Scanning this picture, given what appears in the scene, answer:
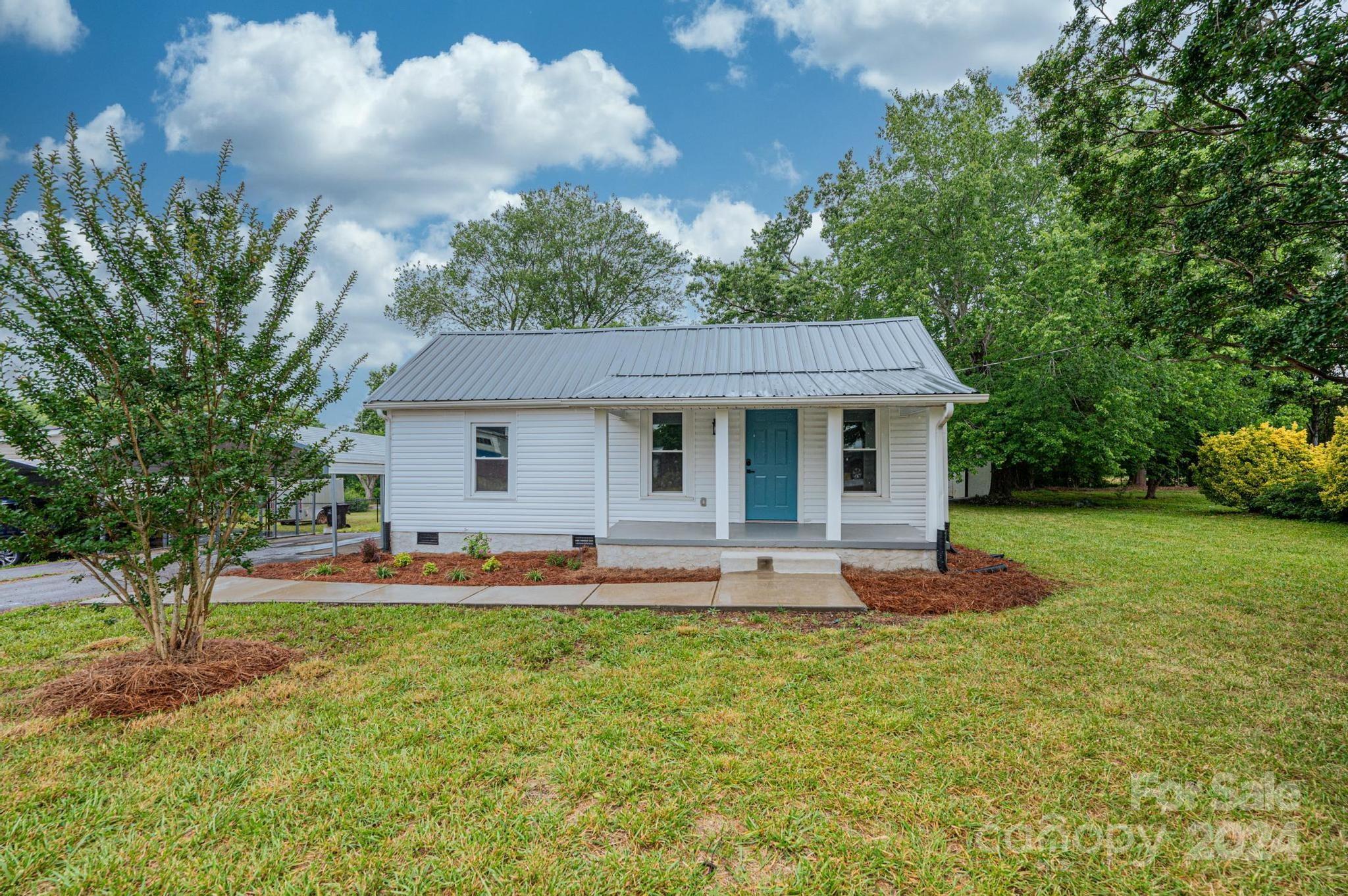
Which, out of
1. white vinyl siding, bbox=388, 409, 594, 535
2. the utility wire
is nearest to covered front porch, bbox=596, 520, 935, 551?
white vinyl siding, bbox=388, 409, 594, 535

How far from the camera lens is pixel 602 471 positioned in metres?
8.51

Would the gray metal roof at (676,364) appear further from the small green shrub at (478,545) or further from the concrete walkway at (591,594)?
the concrete walkway at (591,594)

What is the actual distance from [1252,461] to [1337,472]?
9.59 ft

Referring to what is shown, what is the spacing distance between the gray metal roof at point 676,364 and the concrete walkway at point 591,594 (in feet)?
8.46

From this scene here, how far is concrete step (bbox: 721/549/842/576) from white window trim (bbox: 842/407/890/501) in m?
1.83

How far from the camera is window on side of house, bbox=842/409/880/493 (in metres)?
9.40

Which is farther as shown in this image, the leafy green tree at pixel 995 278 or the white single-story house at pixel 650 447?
the leafy green tree at pixel 995 278

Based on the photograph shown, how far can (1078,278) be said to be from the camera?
14883 millimetres

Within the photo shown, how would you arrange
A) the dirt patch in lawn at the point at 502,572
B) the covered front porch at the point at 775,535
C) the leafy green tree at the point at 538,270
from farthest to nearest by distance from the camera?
1. the leafy green tree at the point at 538,270
2. the covered front porch at the point at 775,535
3. the dirt patch in lawn at the point at 502,572

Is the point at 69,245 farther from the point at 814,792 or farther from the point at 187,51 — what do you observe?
the point at 187,51

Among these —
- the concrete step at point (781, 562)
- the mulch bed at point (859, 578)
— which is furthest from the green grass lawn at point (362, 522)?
the concrete step at point (781, 562)

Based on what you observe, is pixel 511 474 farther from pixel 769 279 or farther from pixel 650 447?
pixel 769 279

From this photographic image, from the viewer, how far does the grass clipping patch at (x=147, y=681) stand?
383 cm

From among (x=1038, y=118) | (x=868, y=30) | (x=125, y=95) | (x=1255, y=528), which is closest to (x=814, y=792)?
(x=1038, y=118)
